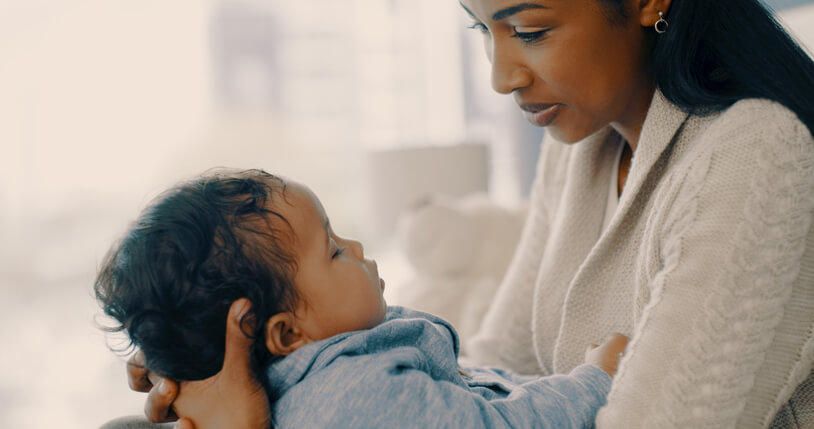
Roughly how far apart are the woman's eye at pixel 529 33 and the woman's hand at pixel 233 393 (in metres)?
0.65

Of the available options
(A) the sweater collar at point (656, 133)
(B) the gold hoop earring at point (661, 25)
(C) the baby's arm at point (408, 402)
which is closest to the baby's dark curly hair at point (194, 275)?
(C) the baby's arm at point (408, 402)

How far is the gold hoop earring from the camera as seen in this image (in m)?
1.19

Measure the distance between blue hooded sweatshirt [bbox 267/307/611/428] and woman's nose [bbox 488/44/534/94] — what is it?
45 centimetres

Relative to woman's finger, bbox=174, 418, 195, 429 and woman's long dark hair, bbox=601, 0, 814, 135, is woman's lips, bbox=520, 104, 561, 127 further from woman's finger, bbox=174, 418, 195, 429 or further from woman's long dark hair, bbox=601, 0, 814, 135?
woman's finger, bbox=174, 418, 195, 429

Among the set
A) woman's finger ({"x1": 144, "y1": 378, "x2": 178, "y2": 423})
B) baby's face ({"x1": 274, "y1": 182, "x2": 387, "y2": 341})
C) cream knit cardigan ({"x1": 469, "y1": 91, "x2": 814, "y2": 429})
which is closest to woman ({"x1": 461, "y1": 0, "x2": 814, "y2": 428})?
cream knit cardigan ({"x1": 469, "y1": 91, "x2": 814, "y2": 429})

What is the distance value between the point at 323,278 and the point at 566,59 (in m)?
0.56

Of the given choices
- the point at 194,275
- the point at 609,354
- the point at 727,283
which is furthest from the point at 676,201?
the point at 194,275

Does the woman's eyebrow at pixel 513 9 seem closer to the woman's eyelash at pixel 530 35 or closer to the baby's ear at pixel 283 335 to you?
the woman's eyelash at pixel 530 35

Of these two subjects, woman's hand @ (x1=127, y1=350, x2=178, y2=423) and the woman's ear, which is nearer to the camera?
woman's hand @ (x1=127, y1=350, x2=178, y2=423)

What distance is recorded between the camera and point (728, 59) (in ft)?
3.71

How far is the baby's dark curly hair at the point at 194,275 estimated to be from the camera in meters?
0.94

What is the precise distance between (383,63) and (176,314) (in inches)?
143

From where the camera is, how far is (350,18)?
13.8 feet

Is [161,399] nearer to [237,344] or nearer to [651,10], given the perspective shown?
[237,344]
